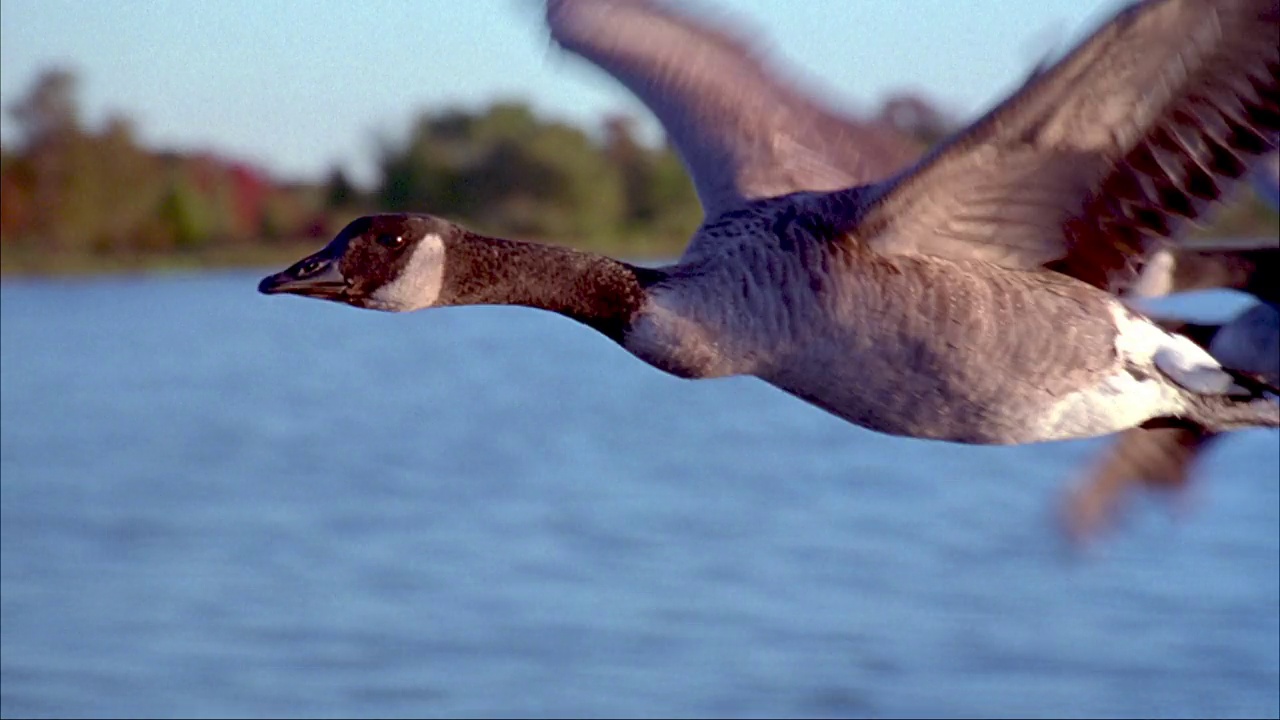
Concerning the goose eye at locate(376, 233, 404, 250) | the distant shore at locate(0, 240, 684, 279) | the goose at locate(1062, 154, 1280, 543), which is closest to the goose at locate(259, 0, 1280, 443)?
the goose eye at locate(376, 233, 404, 250)

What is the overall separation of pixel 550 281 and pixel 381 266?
45 centimetres

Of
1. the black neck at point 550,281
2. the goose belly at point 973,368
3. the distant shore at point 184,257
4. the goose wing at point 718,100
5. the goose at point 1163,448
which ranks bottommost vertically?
the goose belly at point 973,368

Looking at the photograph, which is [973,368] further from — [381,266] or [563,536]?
[563,536]

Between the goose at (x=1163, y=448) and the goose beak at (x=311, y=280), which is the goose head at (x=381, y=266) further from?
the goose at (x=1163, y=448)

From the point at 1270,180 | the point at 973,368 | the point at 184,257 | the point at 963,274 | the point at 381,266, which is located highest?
the point at 184,257

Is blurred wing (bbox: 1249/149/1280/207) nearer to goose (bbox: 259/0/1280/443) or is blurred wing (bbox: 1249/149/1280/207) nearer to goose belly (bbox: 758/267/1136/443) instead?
goose (bbox: 259/0/1280/443)

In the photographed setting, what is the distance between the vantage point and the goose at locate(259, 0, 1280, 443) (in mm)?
4449

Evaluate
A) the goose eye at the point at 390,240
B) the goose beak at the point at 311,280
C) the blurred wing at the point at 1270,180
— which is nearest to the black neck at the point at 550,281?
Result: the goose eye at the point at 390,240

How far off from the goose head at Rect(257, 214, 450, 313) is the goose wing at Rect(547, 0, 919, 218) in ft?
4.57

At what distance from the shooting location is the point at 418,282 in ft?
14.9

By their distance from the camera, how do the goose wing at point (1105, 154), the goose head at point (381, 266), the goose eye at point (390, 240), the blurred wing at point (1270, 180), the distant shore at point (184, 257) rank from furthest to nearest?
1. the distant shore at point (184, 257)
2. the blurred wing at point (1270, 180)
3. the goose eye at point (390, 240)
4. the goose head at point (381, 266)
5. the goose wing at point (1105, 154)

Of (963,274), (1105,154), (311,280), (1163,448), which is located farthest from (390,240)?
(1163,448)

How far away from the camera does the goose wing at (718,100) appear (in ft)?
19.2

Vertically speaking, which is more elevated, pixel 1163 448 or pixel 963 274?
pixel 1163 448
